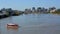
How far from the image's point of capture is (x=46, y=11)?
258 feet

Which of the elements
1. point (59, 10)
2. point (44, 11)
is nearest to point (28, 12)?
point (44, 11)

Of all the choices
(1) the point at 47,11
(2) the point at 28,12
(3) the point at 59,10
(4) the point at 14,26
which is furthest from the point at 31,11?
(4) the point at 14,26

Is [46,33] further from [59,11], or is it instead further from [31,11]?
[31,11]

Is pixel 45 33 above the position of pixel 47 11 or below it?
above

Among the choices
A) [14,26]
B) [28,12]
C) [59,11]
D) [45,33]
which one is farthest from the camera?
[28,12]

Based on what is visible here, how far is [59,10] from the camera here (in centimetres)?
6109

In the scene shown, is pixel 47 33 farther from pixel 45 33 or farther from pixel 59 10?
pixel 59 10

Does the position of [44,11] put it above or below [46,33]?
below

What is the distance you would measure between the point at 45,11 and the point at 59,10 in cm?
1806

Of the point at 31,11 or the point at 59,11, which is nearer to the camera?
the point at 59,11

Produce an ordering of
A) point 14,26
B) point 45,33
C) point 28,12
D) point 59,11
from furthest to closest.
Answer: point 28,12 → point 59,11 → point 14,26 → point 45,33

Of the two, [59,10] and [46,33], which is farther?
[59,10]

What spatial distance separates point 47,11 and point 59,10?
17.1 metres

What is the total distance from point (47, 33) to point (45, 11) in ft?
223
